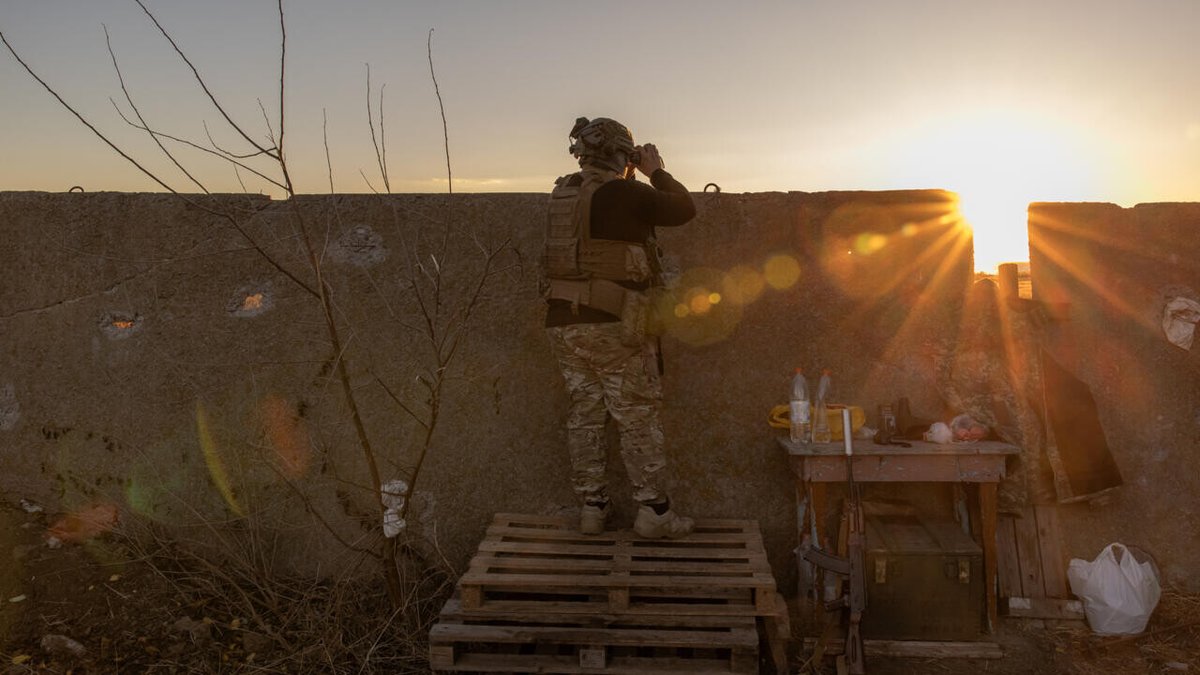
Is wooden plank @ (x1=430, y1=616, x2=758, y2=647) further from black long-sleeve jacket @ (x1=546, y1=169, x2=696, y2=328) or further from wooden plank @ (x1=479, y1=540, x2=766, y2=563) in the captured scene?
black long-sleeve jacket @ (x1=546, y1=169, x2=696, y2=328)

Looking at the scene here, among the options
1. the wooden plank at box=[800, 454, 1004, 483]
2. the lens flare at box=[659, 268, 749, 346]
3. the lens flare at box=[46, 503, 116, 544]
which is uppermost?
the lens flare at box=[659, 268, 749, 346]

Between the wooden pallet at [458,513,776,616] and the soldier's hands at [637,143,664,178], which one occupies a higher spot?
the soldier's hands at [637,143,664,178]

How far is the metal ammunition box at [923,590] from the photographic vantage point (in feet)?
12.2

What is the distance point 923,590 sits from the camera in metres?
3.75

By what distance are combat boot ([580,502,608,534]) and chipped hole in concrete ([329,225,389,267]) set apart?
67.7 inches

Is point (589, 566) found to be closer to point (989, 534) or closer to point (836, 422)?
point (836, 422)

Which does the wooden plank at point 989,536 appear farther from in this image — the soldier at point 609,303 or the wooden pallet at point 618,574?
the soldier at point 609,303

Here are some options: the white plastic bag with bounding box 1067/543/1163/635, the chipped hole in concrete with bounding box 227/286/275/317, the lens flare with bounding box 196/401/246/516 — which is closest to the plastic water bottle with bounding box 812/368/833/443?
the white plastic bag with bounding box 1067/543/1163/635

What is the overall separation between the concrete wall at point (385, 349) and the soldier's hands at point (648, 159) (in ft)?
1.64

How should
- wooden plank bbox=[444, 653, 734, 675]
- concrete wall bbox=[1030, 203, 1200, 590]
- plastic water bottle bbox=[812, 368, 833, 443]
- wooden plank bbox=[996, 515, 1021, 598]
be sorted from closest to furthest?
wooden plank bbox=[444, 653, 734, 675] < plastic water bottle bbox=[812, 368, 833, 443] < wooden plank bbox=[996, 515, 1021, 598] < concrete wall bbox=[1030, 203, 1200, 590]

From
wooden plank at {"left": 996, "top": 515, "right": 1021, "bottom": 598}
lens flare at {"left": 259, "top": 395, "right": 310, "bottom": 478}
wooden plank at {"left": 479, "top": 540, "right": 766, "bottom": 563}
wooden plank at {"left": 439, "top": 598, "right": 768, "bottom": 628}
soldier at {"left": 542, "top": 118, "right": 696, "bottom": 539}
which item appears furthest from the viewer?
lens flare at {"left": 259, "top": 395, "right": 310, "bottom": 478}

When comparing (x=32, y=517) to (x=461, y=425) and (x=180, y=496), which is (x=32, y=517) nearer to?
(x=180, y=496)

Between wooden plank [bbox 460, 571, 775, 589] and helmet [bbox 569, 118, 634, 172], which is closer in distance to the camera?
wooden plank [bbox 460, 571, 775, 589]

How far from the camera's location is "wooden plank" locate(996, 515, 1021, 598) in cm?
407
